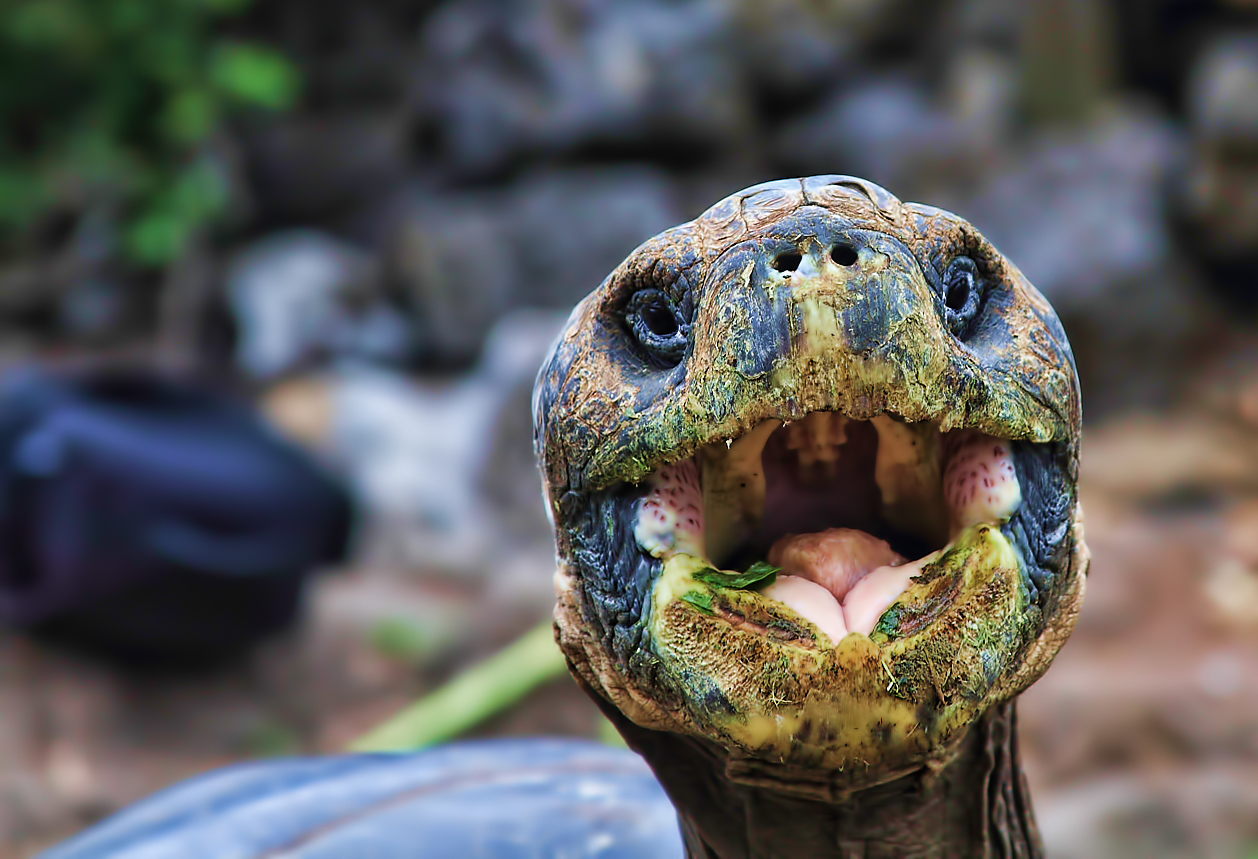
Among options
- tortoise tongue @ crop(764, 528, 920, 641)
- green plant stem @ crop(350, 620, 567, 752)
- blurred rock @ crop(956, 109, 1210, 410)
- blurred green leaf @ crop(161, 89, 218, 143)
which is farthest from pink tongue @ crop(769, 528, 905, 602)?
blurred green leaf @ crop(161, 89, 218, 143)

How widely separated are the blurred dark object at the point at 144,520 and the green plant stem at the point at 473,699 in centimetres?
71

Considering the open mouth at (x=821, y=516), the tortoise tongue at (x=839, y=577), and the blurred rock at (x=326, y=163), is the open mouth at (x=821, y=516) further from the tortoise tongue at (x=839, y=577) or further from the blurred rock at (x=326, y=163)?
the blurred rock at (x=326, y=163)

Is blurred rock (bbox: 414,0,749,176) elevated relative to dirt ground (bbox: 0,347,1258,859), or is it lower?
elevated

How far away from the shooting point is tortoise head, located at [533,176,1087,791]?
76 centimetres

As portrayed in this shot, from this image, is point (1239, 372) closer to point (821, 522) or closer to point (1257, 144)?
point (1257, 144)

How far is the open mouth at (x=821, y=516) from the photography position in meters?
0.80

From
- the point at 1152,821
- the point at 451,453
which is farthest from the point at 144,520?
the point at 1152,821

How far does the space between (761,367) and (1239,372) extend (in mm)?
5908

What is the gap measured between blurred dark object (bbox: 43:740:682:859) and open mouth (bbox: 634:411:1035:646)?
0.61m

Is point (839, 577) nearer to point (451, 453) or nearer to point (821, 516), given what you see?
point (821, 516)

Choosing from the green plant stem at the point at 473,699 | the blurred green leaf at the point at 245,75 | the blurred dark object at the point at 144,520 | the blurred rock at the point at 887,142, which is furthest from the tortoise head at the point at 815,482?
the blurred green leaf at the point at 245,75

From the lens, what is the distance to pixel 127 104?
6.84 m

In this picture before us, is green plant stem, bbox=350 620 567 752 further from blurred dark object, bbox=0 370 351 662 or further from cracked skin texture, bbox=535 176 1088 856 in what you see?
cracked skin texture, bbox=535 176 1088 856

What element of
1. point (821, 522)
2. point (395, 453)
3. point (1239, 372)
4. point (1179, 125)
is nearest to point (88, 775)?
point (395, 453)
